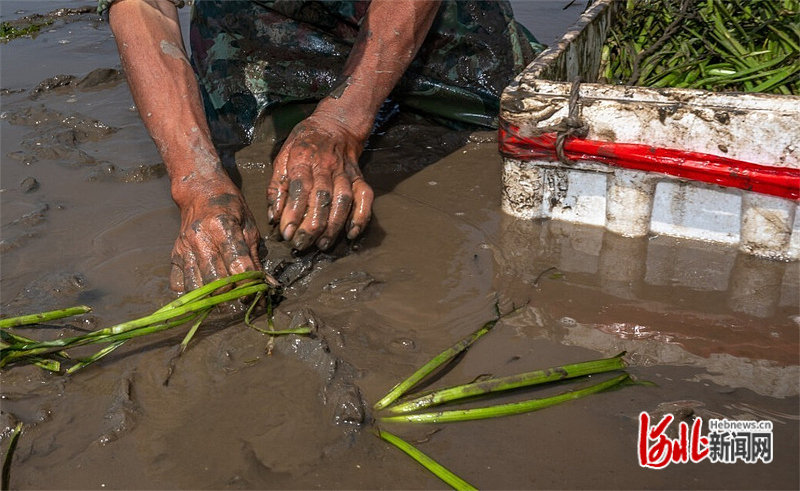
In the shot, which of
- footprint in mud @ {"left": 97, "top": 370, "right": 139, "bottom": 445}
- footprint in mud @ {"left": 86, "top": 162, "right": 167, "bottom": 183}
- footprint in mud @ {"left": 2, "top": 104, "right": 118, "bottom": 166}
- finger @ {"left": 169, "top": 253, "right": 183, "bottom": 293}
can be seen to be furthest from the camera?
footprint in mud @ {"left": 2, "top": 104, "right": 118, "bottom": 166}

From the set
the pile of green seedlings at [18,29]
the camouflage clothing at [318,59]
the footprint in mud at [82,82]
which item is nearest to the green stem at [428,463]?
the camouflage clothing at [318,59]

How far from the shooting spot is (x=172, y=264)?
2.30 m

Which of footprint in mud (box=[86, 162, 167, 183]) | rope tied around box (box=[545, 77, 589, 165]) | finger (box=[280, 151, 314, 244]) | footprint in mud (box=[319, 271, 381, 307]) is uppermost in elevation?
rope tied around box (box=[545, 77, 589, 165])

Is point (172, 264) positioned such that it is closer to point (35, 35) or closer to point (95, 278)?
point (95, 278)

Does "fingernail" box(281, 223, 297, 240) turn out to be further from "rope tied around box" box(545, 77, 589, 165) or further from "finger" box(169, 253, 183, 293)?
"rope tied around box" box(545, 77, 589, 165)

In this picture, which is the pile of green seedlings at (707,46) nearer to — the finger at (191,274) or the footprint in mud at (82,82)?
the finger at (191,274)

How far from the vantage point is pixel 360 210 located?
2.39 m

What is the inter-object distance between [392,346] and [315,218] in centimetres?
50

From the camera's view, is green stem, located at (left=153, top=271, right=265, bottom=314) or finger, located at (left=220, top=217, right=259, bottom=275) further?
→ finger, located at (left=220, top=217, right=259, bottom=275)

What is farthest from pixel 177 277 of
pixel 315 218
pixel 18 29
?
pixel 18 29

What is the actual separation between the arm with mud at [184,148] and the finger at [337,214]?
Result: 206mm

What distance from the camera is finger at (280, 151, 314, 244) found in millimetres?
2291

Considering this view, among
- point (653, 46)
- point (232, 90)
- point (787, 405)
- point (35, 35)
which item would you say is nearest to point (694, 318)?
point (787, 405)

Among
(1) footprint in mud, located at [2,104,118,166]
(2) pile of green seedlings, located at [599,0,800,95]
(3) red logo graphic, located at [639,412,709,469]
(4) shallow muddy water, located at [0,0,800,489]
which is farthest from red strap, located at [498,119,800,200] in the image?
(1) footprint in mud, located at [2,104,118,166]
